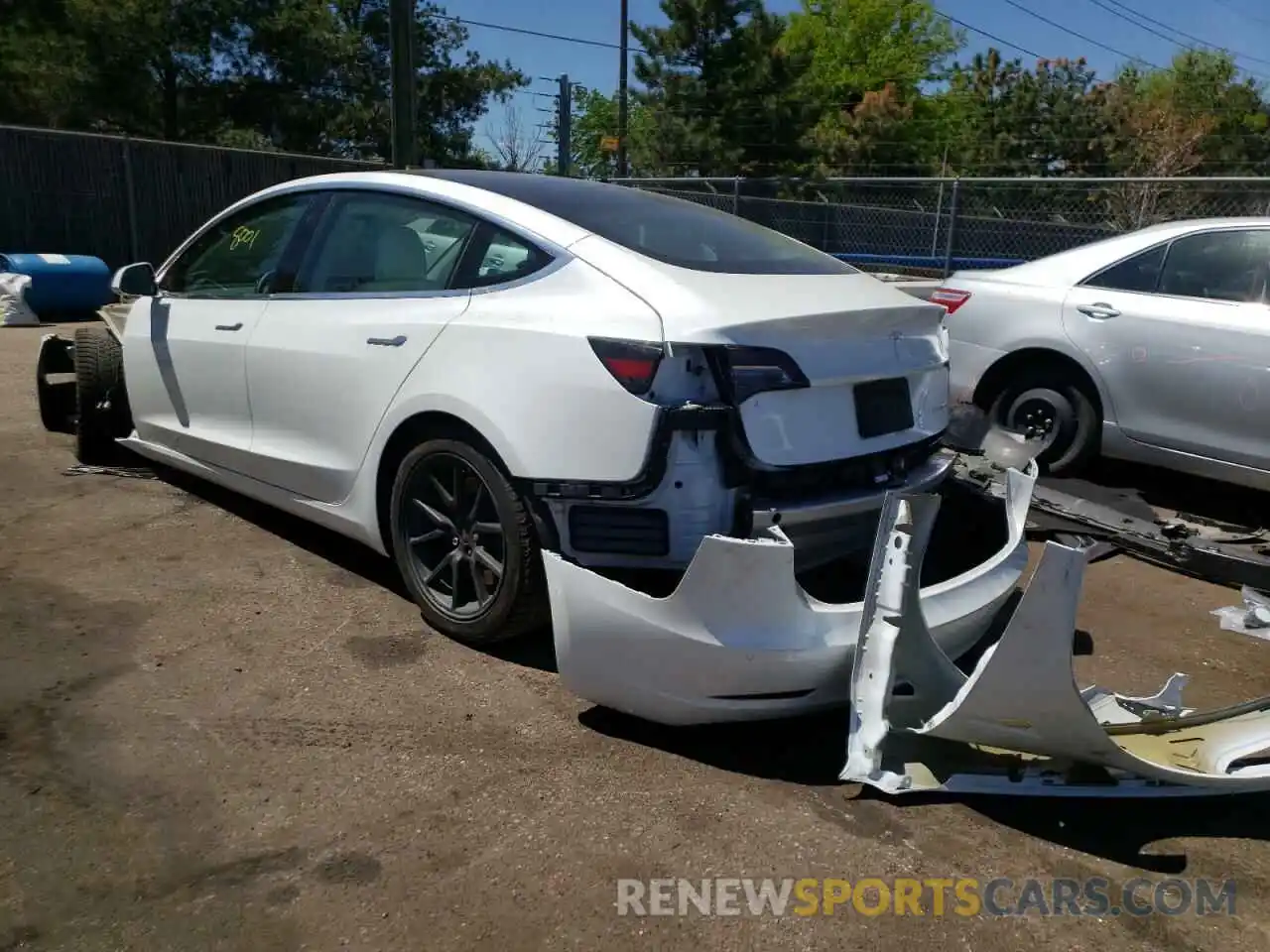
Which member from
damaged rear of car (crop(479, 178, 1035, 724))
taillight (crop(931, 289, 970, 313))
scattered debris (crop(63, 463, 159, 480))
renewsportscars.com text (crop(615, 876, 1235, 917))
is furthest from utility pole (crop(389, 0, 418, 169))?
renewsportscars.com text (crop(615, 876, 1235, 917))

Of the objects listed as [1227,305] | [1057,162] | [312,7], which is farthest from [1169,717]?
[1057,162]

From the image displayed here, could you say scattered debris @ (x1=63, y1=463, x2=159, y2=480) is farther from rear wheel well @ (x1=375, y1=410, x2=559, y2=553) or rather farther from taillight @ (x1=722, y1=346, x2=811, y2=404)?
taillight @ (x1=722, y1=346, x2=811, y2=404)

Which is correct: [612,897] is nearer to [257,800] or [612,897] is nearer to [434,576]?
[257,800]

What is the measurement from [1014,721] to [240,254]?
3.63m

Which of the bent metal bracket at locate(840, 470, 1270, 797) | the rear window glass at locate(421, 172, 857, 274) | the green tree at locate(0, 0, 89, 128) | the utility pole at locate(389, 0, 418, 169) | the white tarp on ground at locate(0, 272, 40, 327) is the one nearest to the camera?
the bent metal bracket at locate(840, 470, 1270, 797)

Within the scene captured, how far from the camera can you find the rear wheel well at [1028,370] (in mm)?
5453

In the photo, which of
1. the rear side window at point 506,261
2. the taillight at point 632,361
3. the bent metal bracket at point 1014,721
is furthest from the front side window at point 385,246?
the bent metal bracket at point 1014,721

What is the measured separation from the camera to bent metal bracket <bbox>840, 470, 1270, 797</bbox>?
2309 millimetres

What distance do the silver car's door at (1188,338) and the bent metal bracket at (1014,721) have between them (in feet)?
8.35

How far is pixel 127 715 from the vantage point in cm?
294

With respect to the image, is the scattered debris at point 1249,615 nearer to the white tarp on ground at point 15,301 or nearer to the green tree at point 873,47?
the white tarp on ground at point 15,301

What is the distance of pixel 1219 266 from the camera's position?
5.09 m

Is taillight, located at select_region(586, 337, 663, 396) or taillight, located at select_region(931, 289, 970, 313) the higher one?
taillight, located at select_region(931, 289, 970, 313)

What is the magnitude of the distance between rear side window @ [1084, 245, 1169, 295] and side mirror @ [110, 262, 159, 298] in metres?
4.77
